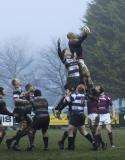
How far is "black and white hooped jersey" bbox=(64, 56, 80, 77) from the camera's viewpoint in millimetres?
18438

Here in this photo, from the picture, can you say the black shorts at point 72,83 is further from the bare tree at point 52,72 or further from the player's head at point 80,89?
the bare tree at point 52,72

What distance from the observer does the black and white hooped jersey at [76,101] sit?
18.4m

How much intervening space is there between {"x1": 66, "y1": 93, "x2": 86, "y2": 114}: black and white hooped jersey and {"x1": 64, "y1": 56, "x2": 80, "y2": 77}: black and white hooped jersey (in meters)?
0.69

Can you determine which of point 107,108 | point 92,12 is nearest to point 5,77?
point 92,12

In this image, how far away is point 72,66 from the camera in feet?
61.0

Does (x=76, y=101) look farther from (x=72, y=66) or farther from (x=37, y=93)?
(x=37, y=93)

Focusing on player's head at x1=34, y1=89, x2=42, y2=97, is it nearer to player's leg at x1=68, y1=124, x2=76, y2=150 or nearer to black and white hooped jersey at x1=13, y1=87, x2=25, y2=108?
black and white hooped jersey at x1=13, y1=87, x2=25, y2=108

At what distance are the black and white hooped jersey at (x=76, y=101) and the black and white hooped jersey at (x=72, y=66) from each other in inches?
27.2

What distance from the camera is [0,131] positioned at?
19.4m

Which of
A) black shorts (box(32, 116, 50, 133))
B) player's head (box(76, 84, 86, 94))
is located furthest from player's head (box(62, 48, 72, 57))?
black shorts (box(32, 116, 50, 133))

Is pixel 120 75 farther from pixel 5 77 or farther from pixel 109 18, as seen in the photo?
pixel 5 77

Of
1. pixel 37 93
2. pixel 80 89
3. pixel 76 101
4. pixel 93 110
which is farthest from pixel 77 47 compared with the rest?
pixel 93 110

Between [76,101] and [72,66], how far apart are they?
114 cm

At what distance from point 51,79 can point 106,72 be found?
1628 cm
